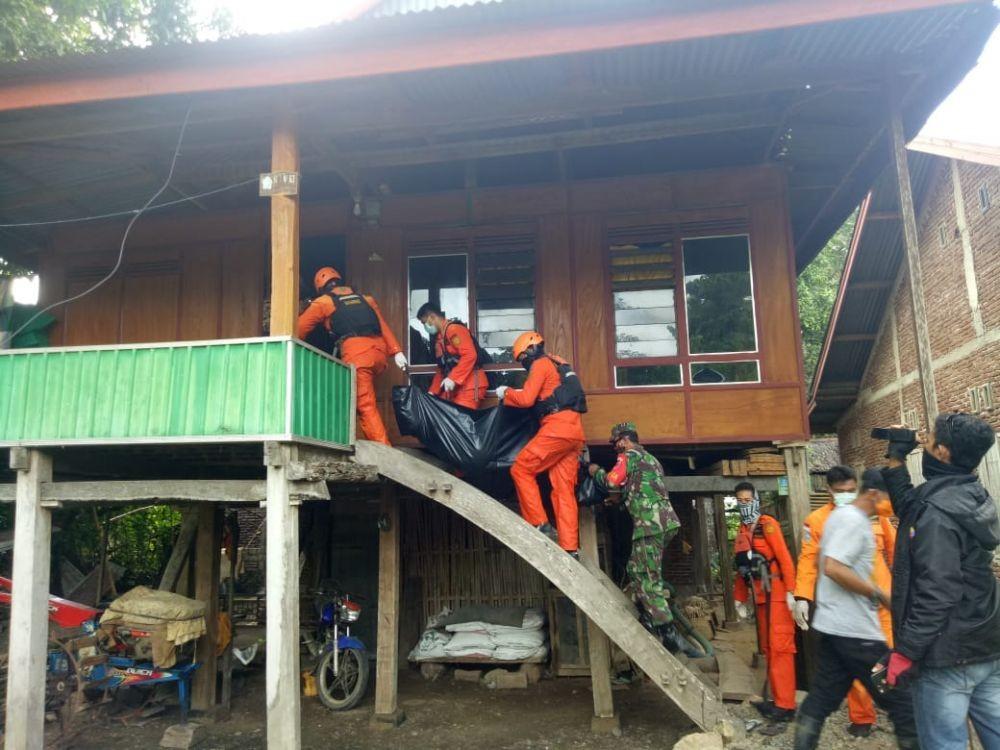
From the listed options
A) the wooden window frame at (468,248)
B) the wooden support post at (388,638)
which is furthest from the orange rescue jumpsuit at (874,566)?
the wooden support post at (388,638)

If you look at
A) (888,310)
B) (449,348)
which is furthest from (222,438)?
(888,310)

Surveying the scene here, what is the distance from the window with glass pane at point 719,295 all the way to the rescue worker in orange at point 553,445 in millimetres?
1848

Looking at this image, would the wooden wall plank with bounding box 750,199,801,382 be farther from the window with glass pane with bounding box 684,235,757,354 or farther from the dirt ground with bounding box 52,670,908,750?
the dirt ground with bounding box 52,670,908,750

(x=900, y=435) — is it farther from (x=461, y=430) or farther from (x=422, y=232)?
(x=422, y=232)

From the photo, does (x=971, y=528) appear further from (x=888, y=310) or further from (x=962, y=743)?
(x=888, y=310)

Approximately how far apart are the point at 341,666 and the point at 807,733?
5329 millimetres

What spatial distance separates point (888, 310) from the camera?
14297 millimetres

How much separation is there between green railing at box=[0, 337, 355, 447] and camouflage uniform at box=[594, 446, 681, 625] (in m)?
2.63

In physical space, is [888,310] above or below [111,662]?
above

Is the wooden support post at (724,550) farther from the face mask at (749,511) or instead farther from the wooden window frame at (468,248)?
the wooden window frame at (468,248)

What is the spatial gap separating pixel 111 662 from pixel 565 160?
6959 mm

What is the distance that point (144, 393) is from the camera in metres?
5.52

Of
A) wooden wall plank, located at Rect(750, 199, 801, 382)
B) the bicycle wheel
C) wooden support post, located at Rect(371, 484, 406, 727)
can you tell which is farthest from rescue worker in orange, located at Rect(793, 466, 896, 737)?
the bicycle wheel

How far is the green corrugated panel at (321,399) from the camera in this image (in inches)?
211
